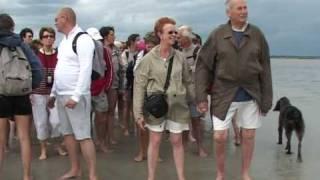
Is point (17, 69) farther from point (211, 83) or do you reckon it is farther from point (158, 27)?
point (211, 83)

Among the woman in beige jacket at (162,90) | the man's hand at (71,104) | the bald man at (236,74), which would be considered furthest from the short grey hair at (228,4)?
the man's hand at (71,104)

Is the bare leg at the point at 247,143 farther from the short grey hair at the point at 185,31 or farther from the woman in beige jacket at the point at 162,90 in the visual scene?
the short grey hair at the point at 185,31

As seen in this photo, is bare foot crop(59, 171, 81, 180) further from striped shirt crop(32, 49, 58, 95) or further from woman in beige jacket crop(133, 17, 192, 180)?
striped shirt crop(32, 49, 58, 95)

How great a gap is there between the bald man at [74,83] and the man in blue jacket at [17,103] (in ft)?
1.02

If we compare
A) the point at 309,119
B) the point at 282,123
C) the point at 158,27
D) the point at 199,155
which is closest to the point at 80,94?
the point at 158,27

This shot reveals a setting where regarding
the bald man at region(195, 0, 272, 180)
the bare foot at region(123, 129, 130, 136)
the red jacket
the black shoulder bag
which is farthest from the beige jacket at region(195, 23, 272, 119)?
the bare foot at region(123, 129, 130, 136)

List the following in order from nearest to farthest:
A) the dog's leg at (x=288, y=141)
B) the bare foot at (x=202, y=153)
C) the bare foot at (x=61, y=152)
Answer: the bare foot at (x=202, y=153), the bare foot at (x=61, y=152), the dog's leg at (x=288, y=141)

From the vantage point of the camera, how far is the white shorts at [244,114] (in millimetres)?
6777

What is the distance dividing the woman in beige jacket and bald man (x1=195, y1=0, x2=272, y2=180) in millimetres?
243

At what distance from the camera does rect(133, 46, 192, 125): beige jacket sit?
271 inches

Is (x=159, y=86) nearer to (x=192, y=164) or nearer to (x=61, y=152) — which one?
(x=192, y=164)

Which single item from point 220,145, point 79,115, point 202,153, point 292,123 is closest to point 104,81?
point 79,115

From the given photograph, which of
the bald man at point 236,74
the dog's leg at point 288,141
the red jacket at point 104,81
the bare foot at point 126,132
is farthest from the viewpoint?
the bare foot at point 126,132

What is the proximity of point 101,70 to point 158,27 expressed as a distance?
0.89 m
